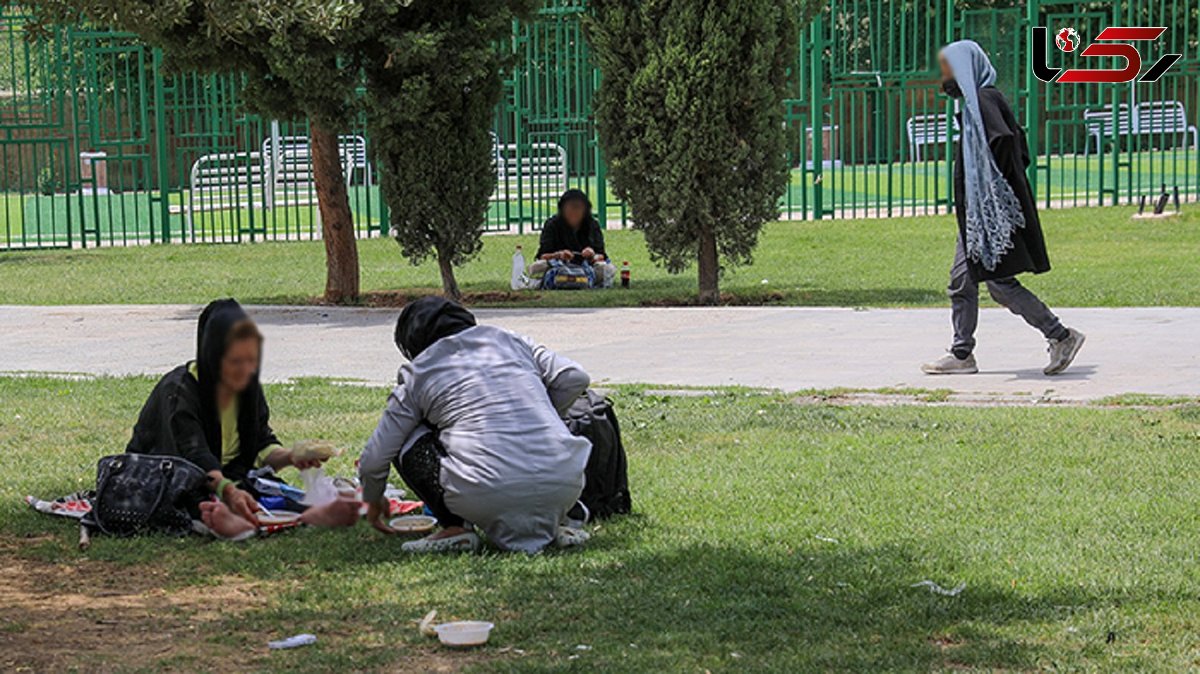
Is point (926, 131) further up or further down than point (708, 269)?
further up

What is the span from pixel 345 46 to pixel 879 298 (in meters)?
4.86

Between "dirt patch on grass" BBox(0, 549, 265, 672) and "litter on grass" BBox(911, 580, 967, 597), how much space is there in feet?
6.68

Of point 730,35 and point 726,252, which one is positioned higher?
point 730,35

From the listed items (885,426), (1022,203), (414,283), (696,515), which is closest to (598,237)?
(414,283)

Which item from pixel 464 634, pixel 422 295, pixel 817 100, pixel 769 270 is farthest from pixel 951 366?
pixel 817 100

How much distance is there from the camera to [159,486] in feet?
20.3

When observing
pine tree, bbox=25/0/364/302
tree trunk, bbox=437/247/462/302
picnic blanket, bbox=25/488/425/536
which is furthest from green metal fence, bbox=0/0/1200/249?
picnic blanket, bbox=25/488/425/536

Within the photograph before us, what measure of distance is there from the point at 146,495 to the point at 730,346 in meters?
5.76

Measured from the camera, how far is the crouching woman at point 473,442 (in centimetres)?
578

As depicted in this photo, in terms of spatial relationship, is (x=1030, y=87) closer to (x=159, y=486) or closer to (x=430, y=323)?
(x=430, y=323)

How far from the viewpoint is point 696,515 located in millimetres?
6355

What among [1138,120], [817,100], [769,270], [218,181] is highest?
[817,100]

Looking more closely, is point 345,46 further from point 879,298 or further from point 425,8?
point 879,298

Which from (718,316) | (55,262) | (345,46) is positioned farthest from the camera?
(55,262)
